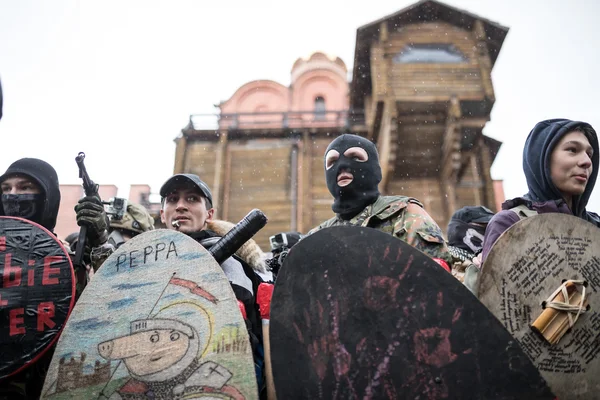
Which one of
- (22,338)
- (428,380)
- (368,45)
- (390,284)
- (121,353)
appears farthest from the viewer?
(368,45)

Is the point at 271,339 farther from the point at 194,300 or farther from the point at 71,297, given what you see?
the point at 71,297

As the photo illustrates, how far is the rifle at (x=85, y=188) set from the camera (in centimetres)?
237

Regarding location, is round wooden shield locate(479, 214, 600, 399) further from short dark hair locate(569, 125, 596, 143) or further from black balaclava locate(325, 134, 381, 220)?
black balaclava locate(325, 134, 381, 220)

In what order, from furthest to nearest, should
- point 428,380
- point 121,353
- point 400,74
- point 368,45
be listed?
point 368,45, point 400,74, point 121,353, point 428,380

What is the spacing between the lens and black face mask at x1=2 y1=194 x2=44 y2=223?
2410 millimetres

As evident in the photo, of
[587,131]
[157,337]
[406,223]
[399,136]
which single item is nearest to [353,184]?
[406,223]

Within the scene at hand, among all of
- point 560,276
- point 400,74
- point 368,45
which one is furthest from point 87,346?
point 368,45

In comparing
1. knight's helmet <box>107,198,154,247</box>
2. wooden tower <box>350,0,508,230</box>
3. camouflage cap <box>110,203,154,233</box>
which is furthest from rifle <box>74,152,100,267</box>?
wooden tower <box>350,0,508,230</box>

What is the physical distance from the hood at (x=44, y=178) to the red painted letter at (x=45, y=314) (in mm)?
754

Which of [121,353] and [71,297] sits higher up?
[71,297]

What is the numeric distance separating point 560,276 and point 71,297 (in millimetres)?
2100

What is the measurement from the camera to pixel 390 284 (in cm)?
131

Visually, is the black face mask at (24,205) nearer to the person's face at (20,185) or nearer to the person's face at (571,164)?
the person's face at (20,185)

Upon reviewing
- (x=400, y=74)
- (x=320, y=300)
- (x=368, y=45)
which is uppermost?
(x=368, y=45)
